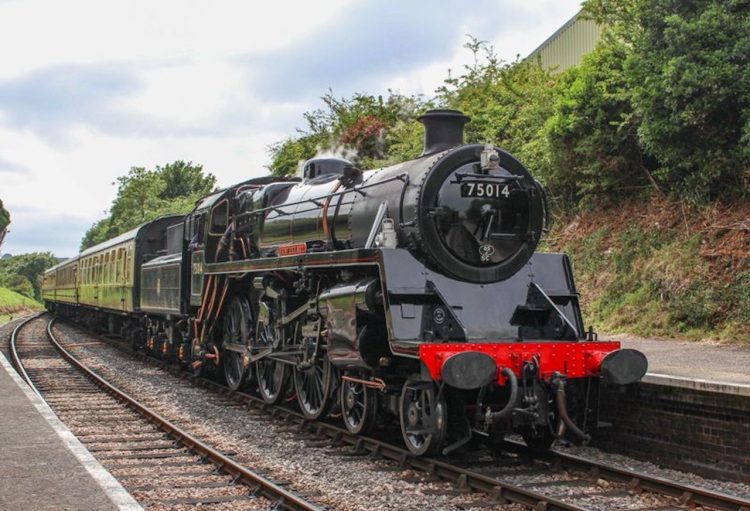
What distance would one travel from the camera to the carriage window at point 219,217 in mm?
12292

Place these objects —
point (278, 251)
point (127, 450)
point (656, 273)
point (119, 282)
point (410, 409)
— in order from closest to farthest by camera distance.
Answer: point (410, 409)
point (127, 450)
point (278, 251)
point (656, 273)
point (119, 282)

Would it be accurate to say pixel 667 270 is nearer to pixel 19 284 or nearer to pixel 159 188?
pixel 159 188

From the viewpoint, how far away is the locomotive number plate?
7.77 m

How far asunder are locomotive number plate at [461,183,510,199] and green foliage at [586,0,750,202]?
612 cm

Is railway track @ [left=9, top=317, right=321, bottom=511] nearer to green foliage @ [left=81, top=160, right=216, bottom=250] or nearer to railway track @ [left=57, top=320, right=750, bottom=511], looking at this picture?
railway track @ [left=57, top=320, right=750, bottom=511]

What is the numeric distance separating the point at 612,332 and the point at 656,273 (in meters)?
1.31

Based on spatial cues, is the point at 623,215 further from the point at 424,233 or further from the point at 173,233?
the point at 424,233

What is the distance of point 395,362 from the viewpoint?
25.1ft

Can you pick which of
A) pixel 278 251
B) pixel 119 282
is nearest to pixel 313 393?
pixel 278 251

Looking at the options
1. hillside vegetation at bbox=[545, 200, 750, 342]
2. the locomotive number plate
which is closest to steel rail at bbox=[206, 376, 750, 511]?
the locomotive number plate

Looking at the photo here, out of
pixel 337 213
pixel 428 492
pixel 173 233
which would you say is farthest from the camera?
pixel 173 233

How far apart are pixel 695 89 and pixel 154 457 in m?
Answer: 9.80

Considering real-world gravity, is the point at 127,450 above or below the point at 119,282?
below

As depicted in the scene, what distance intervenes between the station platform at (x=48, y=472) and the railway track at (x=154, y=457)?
0.34 meters
